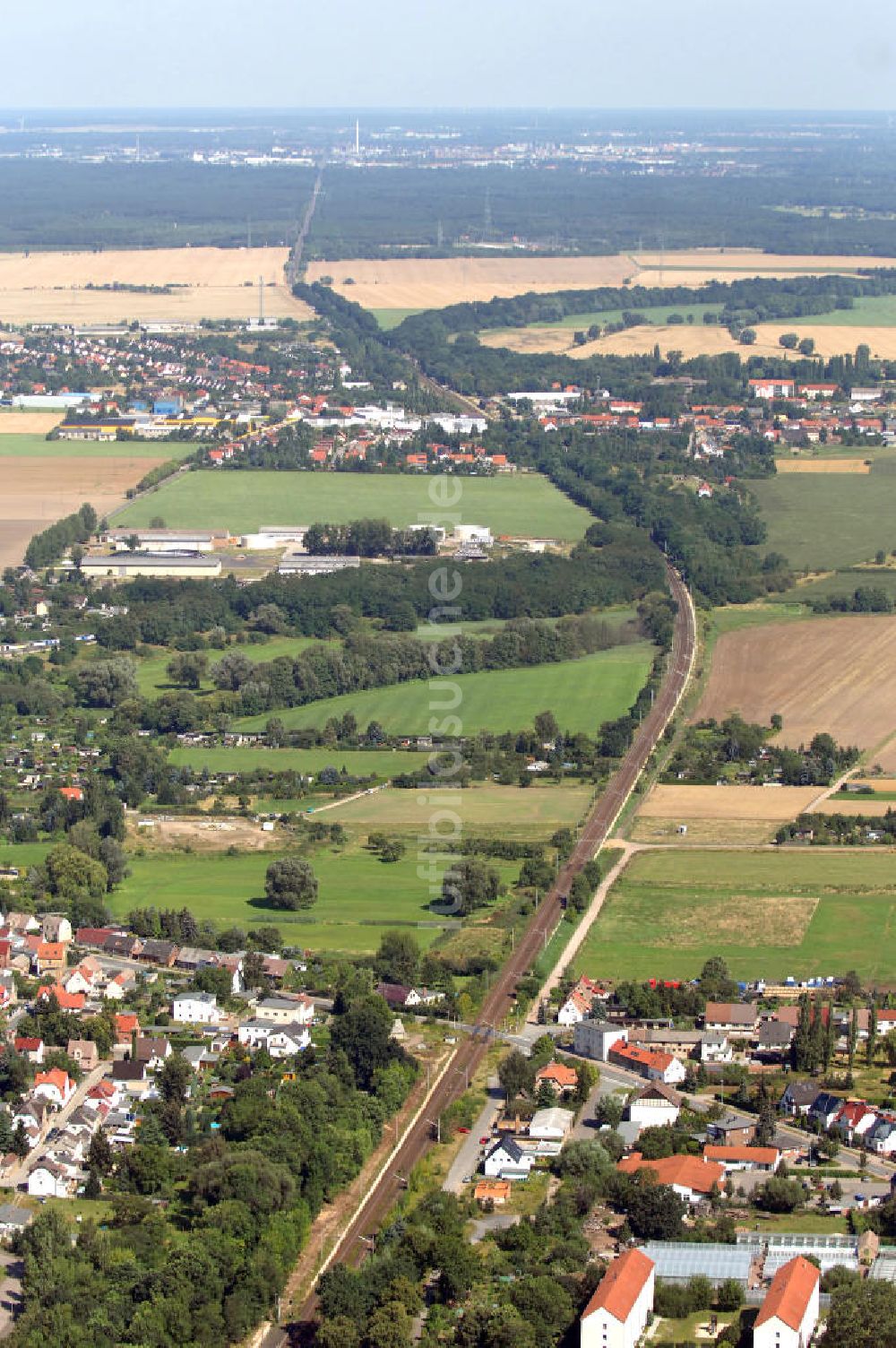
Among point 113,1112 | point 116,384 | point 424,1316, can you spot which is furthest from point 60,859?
point 116,384

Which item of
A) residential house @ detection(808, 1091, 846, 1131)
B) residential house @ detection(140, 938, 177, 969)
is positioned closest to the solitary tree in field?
residential house @ detection(140, 938, 177, 969)

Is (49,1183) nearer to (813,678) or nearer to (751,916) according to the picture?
(751,916)

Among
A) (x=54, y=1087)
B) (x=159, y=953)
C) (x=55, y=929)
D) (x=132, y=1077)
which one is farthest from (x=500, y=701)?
(x=54, y=1087)

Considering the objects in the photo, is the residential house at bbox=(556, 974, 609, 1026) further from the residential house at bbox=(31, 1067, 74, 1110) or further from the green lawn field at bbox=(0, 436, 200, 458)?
the green lawn field at bbox=(0, 436, 200, 458)

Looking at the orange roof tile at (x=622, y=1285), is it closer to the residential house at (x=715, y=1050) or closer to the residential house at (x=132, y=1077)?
the residential house at (x=715, y=1050)

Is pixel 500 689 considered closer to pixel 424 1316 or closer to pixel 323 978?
pixel 323 978

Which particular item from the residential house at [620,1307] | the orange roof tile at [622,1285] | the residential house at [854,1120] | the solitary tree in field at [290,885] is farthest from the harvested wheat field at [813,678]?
the residential house at [620,1307]

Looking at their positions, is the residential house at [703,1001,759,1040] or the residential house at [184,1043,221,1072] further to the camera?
the residential house at [703,1001,759,1040]
